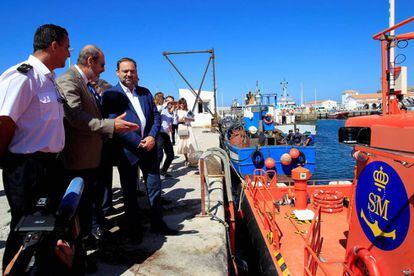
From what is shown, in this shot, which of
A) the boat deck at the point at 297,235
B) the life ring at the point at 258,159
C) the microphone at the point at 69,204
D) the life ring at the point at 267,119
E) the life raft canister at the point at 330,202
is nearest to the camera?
the microphone at the point at 69,204

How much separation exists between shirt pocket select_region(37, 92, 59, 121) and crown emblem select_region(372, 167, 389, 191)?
7.76ft

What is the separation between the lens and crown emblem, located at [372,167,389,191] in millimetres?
2466

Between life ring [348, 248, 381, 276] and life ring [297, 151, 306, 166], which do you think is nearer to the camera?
life ring [348, 248, 381, 276]

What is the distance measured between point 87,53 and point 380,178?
268 cm

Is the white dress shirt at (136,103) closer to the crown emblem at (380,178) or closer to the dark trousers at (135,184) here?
the dark trousers at (135,184)

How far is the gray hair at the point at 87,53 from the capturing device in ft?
9.79

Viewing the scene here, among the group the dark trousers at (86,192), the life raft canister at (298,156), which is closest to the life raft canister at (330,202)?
the dark trousers at (86,192)

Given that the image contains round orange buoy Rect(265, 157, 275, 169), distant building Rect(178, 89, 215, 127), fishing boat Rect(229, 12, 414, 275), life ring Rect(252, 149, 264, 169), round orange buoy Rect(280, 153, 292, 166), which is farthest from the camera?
distant building Rect(178, 89, 215, 127)

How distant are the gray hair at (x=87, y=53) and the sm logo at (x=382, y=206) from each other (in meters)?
2.56

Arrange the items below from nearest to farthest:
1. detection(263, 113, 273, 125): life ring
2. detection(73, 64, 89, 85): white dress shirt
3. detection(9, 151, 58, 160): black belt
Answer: detection(9, 151, 58, 160): black belt, detection(73, 64, 89, 85): white dress shirt, detection(263, 113, 273, 125): life ring

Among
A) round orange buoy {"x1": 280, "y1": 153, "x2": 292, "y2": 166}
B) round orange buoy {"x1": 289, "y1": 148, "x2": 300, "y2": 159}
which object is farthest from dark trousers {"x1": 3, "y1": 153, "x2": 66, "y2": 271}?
round orange buoy {"x1": 289, "y1": 148, "x2": 300, "y2": 159}

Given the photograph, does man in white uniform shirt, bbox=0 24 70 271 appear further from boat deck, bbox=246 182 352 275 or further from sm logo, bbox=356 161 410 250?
boat deck, bbox=246 182 352 275

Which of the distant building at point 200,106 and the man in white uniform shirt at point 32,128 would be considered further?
the distant building at point 200,106

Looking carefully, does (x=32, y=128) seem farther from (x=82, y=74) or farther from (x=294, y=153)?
(x=294, y=153)
